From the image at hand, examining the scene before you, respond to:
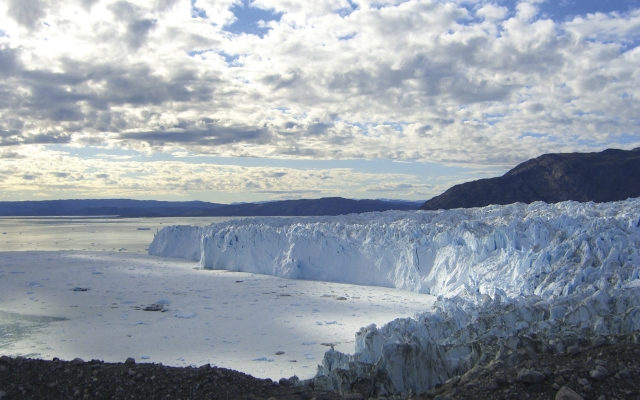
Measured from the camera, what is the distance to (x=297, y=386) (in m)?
5.12

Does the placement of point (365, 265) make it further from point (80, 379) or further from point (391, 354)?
point (80, 379)

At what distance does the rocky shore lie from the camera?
390cm

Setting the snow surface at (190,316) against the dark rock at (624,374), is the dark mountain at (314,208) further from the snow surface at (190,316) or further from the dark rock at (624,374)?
the dark rock at (624,374)

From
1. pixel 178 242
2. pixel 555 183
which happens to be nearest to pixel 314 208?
pixel 555 183

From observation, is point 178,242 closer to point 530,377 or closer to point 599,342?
point 599,342

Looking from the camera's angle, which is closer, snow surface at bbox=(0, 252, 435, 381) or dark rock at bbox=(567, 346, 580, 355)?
dark rock at bbox=(567, 346, 580, 355)

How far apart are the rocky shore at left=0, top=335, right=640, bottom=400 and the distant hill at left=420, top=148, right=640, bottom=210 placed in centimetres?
4682

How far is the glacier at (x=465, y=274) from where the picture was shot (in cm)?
559

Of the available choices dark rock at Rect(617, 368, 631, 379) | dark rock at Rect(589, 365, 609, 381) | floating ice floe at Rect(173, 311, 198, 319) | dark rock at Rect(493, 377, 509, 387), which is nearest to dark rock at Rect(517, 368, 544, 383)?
dark rock at Rect(493, 377, 509, 387)

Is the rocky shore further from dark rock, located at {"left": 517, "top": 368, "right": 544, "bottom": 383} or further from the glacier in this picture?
the glacier

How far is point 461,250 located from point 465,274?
0.84 meters

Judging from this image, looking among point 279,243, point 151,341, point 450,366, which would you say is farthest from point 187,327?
point 279,243

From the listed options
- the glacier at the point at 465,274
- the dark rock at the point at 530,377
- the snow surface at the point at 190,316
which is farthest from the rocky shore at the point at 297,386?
the snow surface at the point at 190,316

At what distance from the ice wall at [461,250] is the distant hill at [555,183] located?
111 ft
